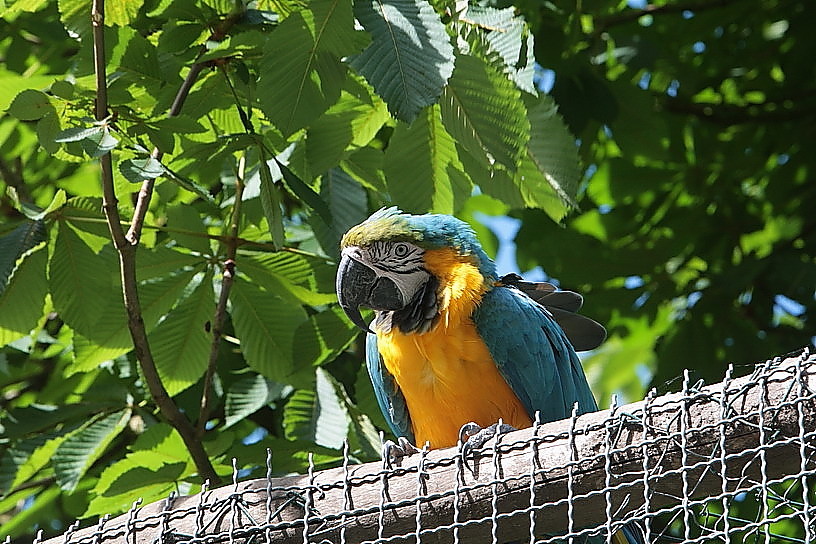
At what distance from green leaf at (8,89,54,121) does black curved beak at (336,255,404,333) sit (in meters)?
0.85

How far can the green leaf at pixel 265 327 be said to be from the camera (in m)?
3.06

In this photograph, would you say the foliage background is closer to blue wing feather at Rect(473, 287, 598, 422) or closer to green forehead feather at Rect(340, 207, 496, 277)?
green forehead feather at Rect(340, 207, 496, 277)

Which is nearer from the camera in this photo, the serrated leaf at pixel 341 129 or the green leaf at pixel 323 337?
the serrated leaf at pixel 341 129

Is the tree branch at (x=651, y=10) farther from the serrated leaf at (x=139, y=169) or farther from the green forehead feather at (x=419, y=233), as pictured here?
the serrated leaf at (x=139, y=169)

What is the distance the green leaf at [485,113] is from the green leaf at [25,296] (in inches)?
50.2

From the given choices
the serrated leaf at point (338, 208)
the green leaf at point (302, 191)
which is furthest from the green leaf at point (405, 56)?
the serrated leaf at point (338, 208)

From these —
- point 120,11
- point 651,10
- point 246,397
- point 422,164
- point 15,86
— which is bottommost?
point 246,397

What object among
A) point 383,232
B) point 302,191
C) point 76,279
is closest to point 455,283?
point 383,232

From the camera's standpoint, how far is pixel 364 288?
267 centimetres

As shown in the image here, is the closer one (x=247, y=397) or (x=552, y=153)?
(x=552, y=153)

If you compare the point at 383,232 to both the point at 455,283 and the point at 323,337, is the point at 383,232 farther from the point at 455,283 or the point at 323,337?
the point at 323,337

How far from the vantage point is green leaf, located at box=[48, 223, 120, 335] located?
283cm

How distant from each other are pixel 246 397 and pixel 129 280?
0.87 metres

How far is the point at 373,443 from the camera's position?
300 cm
